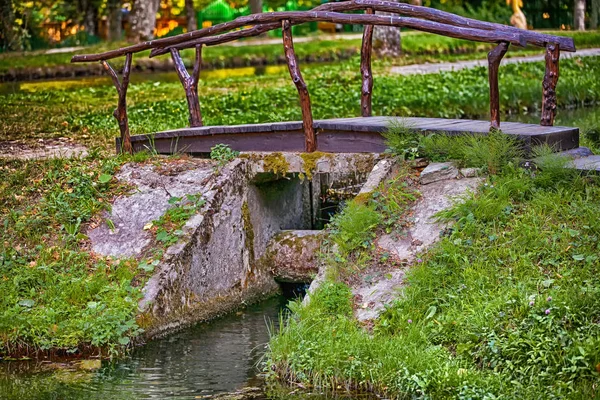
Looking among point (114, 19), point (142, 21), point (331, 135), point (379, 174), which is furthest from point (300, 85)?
point (114, 19)

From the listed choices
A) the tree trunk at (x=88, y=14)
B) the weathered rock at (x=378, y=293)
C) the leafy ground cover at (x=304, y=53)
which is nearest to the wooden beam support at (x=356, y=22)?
the weathered rock at (x=378, y=293)

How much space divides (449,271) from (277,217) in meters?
3.76

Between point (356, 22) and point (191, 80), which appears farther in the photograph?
point (191, 80)

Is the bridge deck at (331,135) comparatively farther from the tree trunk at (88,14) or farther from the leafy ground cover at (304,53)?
the tree trunk at (88,14)

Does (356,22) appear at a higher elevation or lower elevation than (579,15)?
lower

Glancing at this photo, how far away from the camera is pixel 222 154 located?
10688mm

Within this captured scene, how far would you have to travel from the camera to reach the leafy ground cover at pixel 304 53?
2864cm

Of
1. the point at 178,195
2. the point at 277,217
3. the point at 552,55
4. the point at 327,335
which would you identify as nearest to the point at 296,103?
the point at 277,217

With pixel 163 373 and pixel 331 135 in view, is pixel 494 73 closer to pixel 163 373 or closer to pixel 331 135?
pixel 331 135

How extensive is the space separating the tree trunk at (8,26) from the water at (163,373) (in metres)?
28.8

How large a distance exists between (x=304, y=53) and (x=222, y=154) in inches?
819

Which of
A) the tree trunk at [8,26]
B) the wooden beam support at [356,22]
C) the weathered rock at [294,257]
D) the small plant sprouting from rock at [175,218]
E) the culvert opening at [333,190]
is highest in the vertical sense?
the tree trunk at [8,26]

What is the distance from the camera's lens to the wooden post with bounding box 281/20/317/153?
10.1m

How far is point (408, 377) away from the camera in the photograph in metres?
6.98
